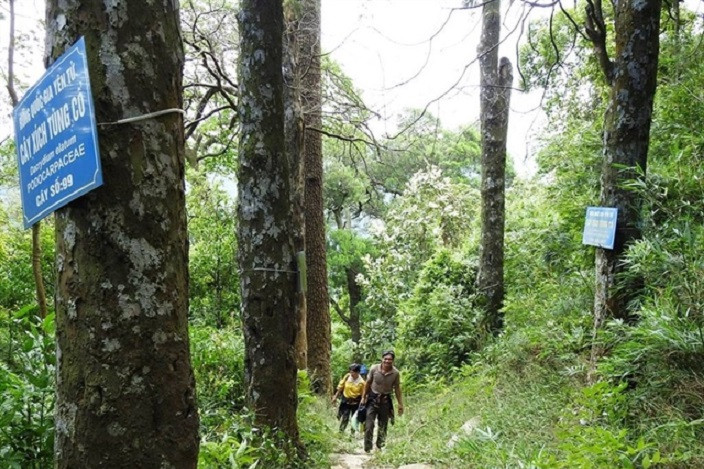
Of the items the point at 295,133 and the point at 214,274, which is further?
the point at 214,274

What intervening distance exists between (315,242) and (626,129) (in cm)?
569


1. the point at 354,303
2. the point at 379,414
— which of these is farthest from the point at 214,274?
the point at 354,303

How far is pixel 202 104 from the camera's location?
8.57m

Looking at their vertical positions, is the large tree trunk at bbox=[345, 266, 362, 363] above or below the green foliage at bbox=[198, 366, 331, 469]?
below

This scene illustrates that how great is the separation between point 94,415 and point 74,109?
3.28 feet

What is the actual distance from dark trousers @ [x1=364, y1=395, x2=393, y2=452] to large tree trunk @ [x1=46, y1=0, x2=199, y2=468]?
6000 millimetres

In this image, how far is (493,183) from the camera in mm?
9430

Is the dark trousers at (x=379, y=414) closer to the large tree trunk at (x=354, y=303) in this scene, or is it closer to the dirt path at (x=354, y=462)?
the dirt path at (x=354, y=462)

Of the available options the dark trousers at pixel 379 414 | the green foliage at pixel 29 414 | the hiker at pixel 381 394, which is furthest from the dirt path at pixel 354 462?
the green foliage at pixel 29 414

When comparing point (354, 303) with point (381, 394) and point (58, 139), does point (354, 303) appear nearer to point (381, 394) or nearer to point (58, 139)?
point (381, 394)

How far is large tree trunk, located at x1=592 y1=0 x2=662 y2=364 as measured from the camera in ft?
14.1

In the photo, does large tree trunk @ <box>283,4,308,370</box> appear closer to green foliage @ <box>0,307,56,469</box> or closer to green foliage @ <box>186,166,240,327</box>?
green foliage @ <box>186,166,240,327</box>

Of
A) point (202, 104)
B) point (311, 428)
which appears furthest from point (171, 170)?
point (202, 104)

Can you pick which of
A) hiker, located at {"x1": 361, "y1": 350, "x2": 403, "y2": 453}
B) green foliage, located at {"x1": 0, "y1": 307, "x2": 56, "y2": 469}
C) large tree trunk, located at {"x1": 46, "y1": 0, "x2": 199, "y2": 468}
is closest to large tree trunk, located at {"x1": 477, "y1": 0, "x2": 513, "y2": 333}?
hiker, located at {"x1": 361, "y1": 350, "x2": 403, "y2": 453}
